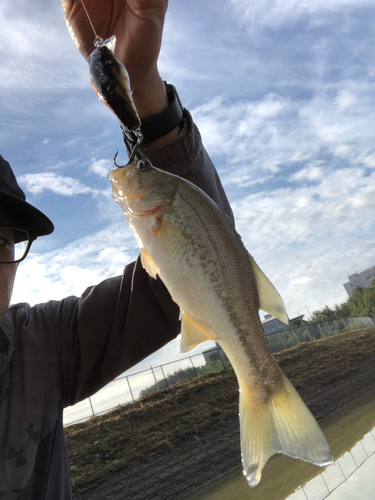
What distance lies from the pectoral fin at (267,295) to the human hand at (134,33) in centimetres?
121

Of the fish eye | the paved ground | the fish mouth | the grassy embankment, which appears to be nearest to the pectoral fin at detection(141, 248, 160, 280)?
the fish mouth

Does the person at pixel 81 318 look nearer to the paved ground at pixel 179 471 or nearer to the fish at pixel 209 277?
the fish at pixel 209 277

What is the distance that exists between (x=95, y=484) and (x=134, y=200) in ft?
34.1

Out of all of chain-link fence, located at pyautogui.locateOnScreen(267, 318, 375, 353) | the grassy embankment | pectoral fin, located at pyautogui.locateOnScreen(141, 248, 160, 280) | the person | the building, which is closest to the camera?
pectoral fin, located at pyautogui.locateOnScreen(141, 248, 160, 280)

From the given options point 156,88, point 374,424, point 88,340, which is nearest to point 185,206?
point 156,88

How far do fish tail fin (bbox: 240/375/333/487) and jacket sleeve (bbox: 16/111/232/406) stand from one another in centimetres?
98

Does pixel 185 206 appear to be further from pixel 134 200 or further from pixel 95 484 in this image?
pixel 95 484

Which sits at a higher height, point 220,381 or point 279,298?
point 279,298

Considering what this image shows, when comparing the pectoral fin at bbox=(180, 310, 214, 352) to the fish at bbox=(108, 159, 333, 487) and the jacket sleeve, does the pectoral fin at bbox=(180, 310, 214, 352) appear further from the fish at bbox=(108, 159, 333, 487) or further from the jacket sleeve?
the jacket sleeve

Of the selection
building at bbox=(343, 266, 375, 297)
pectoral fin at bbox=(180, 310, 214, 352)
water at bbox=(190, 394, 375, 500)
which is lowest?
water at bbox=(190, 394, 375, 500)

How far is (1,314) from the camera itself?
2.15m

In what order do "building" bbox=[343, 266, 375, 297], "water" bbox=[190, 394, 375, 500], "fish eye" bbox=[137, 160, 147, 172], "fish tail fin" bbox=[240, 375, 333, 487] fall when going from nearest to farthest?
"fish tail fin" bbox=[240, 375, 333, 487]
"fish eye" bbox=[137, 160, 147, 172]
"water" bbox=[190, 394, 375, 500]
"building" bbox=[343, 266, 375, 297]

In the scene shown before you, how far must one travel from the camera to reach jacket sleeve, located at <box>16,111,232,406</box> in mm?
2096

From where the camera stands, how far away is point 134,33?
6.24 feet
